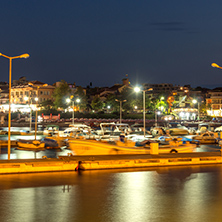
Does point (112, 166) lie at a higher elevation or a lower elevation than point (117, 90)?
lower

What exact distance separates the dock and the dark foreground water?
813mm

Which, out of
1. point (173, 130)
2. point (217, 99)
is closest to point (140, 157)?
point (173, 130)

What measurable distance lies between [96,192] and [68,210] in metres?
3.27

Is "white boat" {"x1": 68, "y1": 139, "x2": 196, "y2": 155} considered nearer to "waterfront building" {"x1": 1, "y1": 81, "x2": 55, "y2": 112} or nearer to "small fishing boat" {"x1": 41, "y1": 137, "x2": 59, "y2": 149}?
"small fishing boat" {"x1": 41, "y1": 137, "x2": 59, "y2": 149}

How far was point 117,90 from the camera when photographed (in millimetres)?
152625

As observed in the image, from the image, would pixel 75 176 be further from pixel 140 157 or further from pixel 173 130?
pixel 173 130

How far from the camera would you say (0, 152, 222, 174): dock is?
20.6 m

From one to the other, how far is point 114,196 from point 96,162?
22.6 ft

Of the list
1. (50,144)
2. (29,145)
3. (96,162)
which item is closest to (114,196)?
(96,162)

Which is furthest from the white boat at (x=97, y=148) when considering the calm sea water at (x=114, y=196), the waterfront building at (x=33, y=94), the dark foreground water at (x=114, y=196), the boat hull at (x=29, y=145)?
the waterfront building at (x=33, y=94)

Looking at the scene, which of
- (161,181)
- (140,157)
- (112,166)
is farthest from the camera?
(140,157)

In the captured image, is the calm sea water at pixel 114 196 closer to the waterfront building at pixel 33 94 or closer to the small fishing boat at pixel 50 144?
the small fishing boat at pixel 50 144

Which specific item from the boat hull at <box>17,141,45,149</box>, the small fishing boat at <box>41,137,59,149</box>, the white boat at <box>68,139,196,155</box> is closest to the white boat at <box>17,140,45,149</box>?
the boat hull at <box>17,141,45,149</box>

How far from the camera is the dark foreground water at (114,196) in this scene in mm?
12292
